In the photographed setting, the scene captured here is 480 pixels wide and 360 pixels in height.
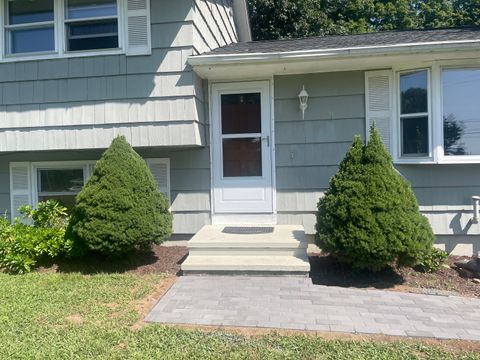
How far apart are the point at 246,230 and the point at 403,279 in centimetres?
211

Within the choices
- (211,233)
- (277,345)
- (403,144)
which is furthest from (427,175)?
(277,345)

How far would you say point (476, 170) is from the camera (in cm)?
537

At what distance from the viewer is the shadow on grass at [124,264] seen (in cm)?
501

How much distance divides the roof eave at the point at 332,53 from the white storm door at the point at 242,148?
740 mm

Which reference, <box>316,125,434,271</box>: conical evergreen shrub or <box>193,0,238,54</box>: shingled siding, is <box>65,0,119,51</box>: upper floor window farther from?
<box>316,125,434,271</box>: conical evergreen shrub

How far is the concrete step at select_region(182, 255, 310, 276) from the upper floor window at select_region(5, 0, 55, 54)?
3.80 meters

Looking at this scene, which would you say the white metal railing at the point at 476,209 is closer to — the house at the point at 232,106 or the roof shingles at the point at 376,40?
the house at the point at 232,106

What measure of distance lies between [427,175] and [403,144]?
54 cm

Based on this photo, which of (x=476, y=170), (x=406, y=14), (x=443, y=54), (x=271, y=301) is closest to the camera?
(x=271, y=301)

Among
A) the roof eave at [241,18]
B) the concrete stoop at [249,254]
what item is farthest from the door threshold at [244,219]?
the roof eave at [241,18]

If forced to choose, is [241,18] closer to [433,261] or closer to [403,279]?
[433,261]

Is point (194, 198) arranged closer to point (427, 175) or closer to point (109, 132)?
point (109, 132)

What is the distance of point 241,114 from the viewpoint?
600 cm

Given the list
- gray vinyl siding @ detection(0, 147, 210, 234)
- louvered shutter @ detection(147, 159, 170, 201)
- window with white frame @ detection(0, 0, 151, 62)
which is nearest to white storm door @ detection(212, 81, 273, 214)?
gray vinyl siding @ detection(0, 147, 210, 234)
